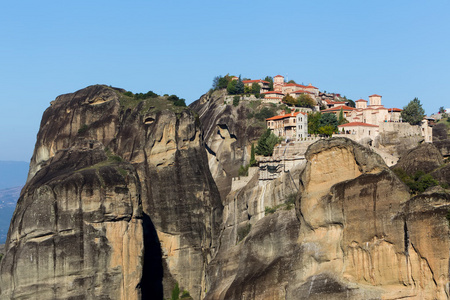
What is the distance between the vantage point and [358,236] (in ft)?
220

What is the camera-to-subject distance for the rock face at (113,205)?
97125 mm

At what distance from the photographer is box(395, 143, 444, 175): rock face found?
265ft

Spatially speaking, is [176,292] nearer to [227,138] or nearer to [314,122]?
[227,138]

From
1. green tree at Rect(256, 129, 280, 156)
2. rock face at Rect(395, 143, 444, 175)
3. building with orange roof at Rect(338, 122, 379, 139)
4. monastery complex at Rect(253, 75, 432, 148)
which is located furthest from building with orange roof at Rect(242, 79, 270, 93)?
rock face at Rect(395, 143, 444, 175)

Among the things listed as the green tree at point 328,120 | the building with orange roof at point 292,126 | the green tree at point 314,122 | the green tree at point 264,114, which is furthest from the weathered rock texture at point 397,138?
the green tree at point 264,114

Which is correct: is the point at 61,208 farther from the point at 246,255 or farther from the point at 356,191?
the point at 356,191

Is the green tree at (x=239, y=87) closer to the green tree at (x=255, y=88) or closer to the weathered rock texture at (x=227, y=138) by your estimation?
the green tree at (x=255, y=88)

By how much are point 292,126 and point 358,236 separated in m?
48.4

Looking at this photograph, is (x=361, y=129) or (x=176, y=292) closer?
(x=176, y=292)

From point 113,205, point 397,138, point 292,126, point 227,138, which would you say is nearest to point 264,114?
point 227,138

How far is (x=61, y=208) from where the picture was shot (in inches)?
3880

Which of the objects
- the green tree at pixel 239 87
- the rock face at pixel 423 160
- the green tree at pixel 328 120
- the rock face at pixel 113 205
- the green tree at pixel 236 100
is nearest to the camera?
the rock face at pixel 423 160

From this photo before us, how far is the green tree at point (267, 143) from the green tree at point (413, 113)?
14698 mm

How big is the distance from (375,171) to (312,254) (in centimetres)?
718
